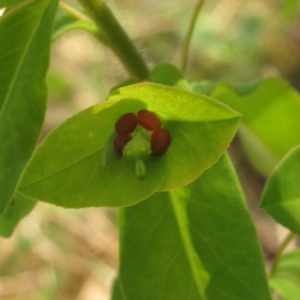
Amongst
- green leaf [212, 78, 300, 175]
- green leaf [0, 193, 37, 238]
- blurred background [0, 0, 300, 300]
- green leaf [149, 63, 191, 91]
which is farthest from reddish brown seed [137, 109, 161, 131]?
blurred background [0, 0, 300, 300]

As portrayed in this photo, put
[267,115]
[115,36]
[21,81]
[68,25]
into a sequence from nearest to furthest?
[21,81]
[115,36]
[68,25]
[267,115]

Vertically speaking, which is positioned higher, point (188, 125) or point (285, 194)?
point (188, 125)

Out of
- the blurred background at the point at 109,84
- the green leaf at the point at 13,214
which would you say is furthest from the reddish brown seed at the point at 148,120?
the blurred background at the point at 109,84

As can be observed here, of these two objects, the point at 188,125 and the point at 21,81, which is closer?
the point at 188,125

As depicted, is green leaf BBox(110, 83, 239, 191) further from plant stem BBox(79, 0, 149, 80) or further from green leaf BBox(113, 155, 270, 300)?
plant stem BBox(79, 0, 149, 80)

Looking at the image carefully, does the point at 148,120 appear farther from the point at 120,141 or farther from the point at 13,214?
the point at 13,214

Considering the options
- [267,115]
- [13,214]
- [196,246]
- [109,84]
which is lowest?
[109,84]

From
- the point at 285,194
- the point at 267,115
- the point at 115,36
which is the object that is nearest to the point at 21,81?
the point at 115,36
